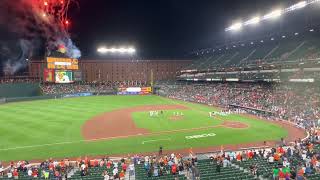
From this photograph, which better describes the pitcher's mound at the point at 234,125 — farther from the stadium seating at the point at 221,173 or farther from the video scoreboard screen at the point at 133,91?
the video scoreboard screen at the point at 133,91

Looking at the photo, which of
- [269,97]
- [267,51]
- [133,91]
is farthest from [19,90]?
[267,51]

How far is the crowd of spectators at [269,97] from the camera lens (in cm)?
4453

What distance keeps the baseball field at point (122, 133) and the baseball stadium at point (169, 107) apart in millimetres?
127

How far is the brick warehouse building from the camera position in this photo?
382 ft

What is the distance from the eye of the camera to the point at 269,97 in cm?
5466

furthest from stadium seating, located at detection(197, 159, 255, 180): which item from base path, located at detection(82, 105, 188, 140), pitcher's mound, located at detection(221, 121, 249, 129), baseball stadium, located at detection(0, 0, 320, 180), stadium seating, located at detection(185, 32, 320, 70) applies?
stadium seating, located at detection(185, 32, 320, 70)

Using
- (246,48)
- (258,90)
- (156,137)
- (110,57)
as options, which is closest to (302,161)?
(156,137)

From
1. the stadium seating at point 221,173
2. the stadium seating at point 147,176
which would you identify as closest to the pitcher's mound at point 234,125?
the stadium seating at point 221,173

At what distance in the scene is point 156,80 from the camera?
4678 inches

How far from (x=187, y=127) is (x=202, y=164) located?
58.7ft

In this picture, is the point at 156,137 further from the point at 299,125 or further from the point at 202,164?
the point at 299,125

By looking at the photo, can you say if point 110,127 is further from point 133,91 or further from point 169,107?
point 133,91

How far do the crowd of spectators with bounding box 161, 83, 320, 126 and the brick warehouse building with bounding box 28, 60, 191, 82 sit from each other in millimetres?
38148

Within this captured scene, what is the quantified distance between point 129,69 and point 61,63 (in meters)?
33.2
